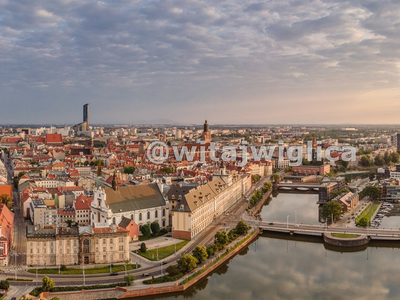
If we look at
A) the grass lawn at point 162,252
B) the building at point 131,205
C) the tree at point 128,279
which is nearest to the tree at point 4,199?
the building at point 131,205

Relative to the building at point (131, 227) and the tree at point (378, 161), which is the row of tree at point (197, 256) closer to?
the building at point (131, 227)

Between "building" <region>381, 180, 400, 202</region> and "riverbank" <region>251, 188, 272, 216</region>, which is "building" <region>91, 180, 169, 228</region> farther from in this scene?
"building" <region>381, 180, 400, 202</region>

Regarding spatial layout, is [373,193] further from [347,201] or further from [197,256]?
[197,256]

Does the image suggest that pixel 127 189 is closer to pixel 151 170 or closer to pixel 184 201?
pixel 184 201

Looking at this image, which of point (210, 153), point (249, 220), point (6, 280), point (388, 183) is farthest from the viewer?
point (210, 153)

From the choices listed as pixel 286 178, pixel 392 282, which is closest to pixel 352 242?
pixel 392 282

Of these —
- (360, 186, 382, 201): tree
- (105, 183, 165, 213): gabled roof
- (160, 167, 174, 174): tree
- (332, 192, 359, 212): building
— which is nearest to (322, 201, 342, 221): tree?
(332, 192, 359, 212): building

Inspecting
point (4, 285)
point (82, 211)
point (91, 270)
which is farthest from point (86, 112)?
point (4, 285)
